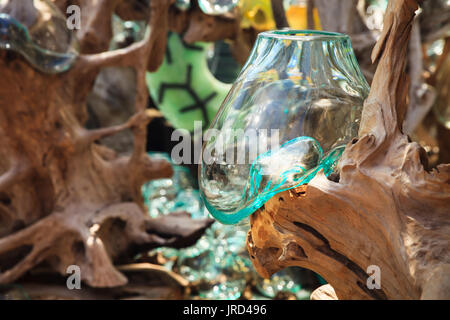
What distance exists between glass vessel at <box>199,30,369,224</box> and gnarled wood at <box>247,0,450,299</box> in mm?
30

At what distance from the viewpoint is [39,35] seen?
121 centimetres

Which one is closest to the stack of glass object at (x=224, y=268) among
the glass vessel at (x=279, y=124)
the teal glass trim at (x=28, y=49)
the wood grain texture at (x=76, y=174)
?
the wood grain texture at (x=76, y=174)

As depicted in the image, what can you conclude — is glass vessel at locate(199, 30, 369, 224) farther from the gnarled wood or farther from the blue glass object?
Answer: the blue glass object

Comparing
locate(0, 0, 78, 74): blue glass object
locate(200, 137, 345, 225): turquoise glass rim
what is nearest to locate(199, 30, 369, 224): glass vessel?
locate(200, 137, 345, 225): turquoise glass rim

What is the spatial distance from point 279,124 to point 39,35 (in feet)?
2.56

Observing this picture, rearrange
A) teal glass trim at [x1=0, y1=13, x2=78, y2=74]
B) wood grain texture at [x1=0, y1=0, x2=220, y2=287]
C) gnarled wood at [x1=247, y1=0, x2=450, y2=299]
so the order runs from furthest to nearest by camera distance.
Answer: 1. wood grain texture at [x1=0, y1=0, x2=220, y2=287]
2. teal glass trim at [x1=0, y1=13, x2=78, y2=74]
3. gnarled wood at [x1=247, y1=0, x2=450, y2=299]

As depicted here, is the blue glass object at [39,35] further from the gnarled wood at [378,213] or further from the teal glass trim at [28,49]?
the gnarled wood at [378,213]

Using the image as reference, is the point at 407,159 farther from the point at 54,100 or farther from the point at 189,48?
the point at 189,48

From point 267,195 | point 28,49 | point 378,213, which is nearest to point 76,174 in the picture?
point 28,49

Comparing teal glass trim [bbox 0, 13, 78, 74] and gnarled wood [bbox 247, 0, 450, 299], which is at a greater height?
teal glass trim [bbox 0, 13, 78, 74]

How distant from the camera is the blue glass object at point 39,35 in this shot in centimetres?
118

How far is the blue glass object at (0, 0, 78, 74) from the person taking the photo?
1183 mm

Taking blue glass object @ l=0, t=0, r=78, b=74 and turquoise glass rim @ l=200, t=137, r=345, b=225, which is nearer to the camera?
turquoise glass rim @ l=200, t=137, r=345, b=225

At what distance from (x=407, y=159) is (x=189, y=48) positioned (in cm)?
151
